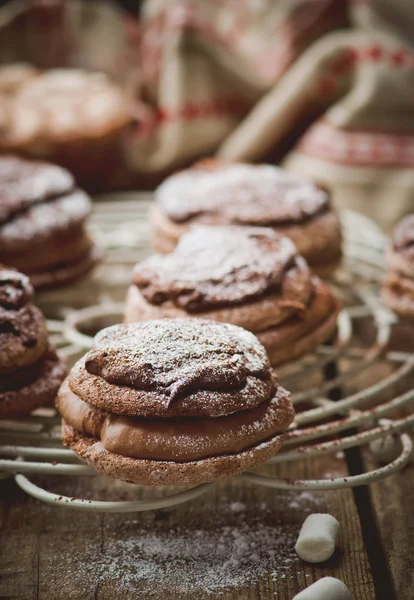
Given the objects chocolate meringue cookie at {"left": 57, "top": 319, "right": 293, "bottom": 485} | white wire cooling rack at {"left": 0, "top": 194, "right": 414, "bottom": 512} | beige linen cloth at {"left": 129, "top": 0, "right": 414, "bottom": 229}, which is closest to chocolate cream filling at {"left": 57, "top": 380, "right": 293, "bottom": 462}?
chocolate meringue cookie at {"left": 57, "top": 319, "right": 293, "bottom": 485}

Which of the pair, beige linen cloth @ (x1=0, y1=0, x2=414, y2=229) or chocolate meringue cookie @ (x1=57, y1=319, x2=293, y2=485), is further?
beige linen cloth @ (x1=0, y1=0, x2=414, y2=229)

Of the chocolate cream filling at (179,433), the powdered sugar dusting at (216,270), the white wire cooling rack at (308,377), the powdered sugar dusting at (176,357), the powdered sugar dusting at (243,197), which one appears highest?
the powdered sugar dusting at (176,357)

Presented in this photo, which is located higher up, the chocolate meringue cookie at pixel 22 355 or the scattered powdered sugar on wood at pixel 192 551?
the chocolate meringue cookie at pixel 22 355

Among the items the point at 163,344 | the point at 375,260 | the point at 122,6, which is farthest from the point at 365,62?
the point at 163,344

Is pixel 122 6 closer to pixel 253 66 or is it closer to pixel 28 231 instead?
pixel 253 66

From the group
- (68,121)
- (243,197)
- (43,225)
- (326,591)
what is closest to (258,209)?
(243,197)

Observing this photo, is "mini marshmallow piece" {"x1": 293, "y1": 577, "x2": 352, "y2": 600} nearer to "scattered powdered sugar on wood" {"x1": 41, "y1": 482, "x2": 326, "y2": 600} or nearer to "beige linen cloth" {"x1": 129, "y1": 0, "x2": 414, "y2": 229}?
"scattered powdered sugar on wood" {"x1": 41, "y1": 482, "x2": 326, "y2": 600}

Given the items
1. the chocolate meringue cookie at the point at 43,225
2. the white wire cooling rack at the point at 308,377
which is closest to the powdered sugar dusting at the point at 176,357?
the white wire cooling rack at the point at 308,377

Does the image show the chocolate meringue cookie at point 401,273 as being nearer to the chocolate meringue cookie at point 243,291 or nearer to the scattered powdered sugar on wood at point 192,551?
the chocolate meringue cookie at point 243,291
